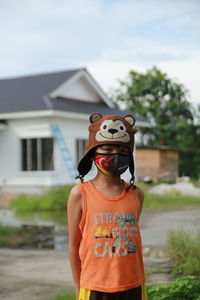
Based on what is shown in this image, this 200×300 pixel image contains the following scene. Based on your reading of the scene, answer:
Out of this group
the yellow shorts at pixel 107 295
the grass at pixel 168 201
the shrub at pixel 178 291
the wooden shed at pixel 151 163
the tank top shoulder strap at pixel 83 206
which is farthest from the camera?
the wooden shed at pixel 151 163

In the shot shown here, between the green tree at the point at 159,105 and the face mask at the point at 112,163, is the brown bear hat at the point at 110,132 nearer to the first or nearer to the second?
the face mask at the point at 112,163

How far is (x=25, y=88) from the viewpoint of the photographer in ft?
75.7

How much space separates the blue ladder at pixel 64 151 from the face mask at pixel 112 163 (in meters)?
17.3

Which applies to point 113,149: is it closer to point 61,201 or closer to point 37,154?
point 61,201

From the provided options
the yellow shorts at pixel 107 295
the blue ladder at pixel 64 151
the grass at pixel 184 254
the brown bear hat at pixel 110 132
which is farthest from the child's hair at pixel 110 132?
the blue ladder at pixel 64 151

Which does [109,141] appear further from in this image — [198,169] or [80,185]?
[198,169]

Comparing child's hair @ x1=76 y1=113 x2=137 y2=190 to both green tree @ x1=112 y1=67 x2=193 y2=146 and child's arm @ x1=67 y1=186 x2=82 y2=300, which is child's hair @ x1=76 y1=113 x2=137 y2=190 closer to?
child's arm @ x1=67 y1=186 x2=82 y2=300

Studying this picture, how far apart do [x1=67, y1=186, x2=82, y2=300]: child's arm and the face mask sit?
206mm

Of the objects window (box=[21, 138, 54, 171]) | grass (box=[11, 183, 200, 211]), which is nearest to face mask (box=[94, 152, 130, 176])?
grass (box=[11, 183, 200, 211])

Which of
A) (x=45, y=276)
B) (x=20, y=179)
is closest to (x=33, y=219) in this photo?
(x=20, y=179)

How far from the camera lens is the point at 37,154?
21359mm

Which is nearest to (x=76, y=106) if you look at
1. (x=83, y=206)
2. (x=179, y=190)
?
(x=179, y=190)

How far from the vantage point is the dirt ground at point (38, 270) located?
6199 millimetres

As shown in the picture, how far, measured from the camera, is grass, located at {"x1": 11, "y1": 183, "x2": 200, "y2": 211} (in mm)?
17312
